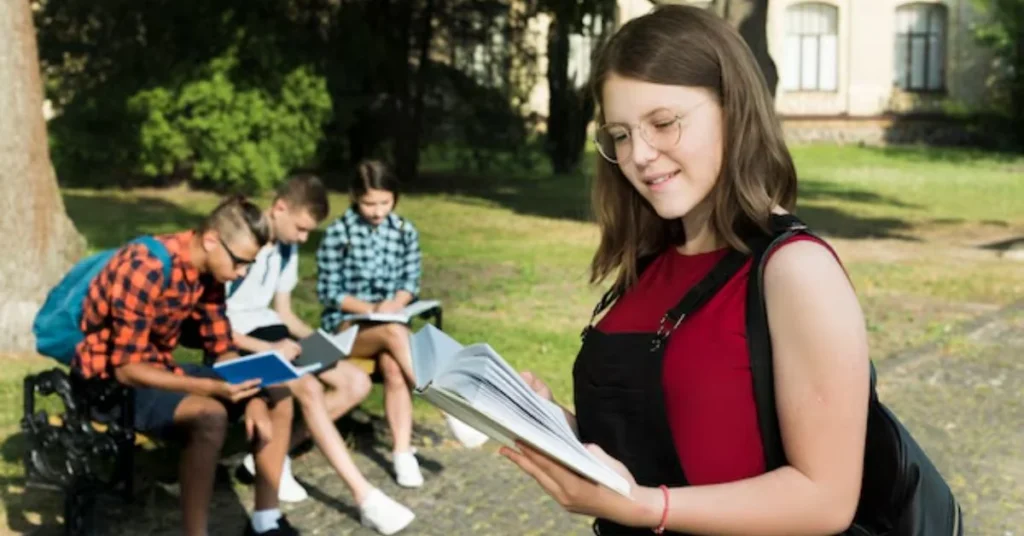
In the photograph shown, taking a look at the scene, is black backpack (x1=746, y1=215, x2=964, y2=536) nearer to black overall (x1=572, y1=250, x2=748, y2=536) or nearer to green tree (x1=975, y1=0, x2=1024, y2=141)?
black overall (x1=572, y1=250, x2=748, y2=536)

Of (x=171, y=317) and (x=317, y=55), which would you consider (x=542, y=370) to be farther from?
(x=317, y=55)

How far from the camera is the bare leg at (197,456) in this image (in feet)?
18.5

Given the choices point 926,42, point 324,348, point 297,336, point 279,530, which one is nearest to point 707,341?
point 279,530

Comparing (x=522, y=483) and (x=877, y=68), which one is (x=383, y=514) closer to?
(x=522, y=483)

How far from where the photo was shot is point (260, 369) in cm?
575

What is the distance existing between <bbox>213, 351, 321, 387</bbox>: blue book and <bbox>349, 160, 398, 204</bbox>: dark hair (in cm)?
155

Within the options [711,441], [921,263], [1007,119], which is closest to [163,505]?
[711,441]

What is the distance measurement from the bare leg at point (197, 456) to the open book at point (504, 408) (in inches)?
144

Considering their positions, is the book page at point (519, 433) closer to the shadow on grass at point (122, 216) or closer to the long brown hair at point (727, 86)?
the long brown hair at point (727, 86)

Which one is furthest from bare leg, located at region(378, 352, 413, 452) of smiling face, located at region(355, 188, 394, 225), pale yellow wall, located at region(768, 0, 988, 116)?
pale yellow wall, located at region(768, 0, 988, 116)

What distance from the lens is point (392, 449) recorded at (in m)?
7.38

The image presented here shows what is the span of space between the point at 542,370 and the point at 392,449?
217 cm

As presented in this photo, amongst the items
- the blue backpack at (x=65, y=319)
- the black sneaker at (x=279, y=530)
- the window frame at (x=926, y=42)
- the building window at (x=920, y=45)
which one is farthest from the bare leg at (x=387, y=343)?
the building window at (x=920, y=45)

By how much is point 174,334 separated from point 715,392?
3956 mm
